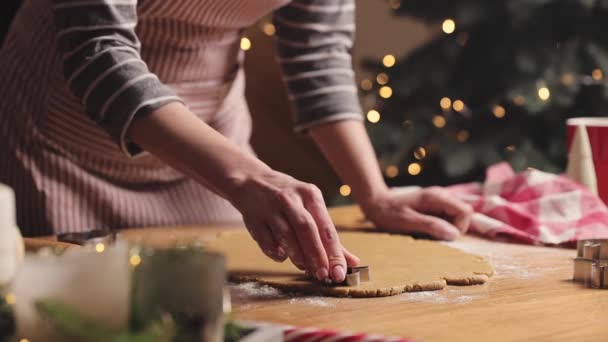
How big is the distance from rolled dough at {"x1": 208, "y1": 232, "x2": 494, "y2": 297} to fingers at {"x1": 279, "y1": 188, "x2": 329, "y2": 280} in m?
0.02

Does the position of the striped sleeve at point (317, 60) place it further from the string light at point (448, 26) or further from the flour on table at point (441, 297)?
the string light at point (448, 26)

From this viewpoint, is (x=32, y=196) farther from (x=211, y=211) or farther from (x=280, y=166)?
(x=280, y=166)

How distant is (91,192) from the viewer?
1608 millimetres

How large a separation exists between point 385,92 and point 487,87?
0.96 ft

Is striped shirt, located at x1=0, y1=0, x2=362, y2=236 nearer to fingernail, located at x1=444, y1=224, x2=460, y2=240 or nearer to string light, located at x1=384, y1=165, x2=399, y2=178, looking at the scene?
fingernail, located at x1=444, y1=224, x2=460, y2=240

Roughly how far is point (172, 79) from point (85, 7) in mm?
326

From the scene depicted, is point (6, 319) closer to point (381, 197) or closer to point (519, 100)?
point (381, 197)

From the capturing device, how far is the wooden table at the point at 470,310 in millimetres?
909

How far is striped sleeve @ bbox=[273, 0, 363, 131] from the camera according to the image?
1.68 metres

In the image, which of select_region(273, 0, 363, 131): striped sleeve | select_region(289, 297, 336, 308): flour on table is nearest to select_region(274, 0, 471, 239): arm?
select_region(273, 0, 363, 131): striped sleeve

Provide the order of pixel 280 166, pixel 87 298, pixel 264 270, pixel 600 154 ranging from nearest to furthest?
1. pixel 87 298
2. pixel 264 270
3. pixel 600 154
4. pixel 280 166

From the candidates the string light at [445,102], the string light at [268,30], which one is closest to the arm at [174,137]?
the string light at [268,30]

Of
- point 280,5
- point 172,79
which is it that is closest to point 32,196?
point 172,79

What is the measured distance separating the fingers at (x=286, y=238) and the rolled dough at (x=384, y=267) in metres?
0.04
